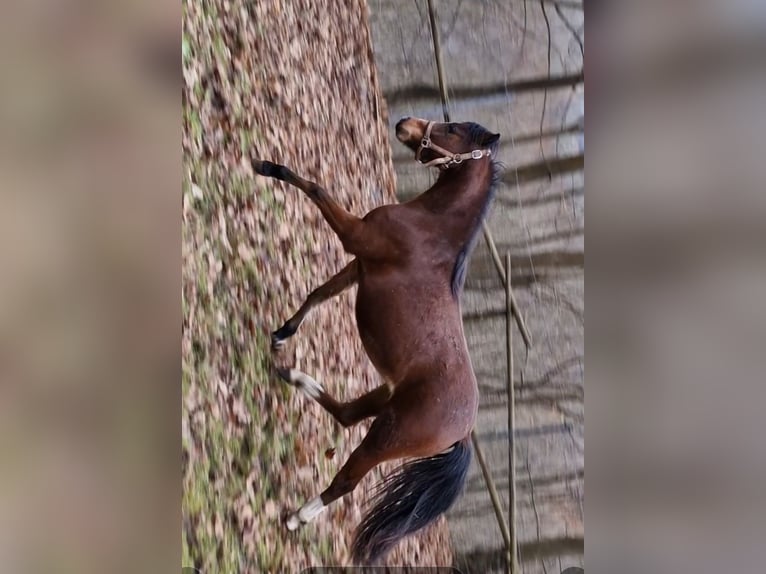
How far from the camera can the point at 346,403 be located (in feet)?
4.25

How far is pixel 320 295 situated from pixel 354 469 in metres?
0.39

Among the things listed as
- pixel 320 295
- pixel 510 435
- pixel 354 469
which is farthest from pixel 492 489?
pixel 320 295

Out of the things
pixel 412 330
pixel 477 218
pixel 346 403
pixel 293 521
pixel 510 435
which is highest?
pixel 477 218

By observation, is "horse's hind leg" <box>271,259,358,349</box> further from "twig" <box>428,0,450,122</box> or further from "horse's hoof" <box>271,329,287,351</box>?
"twig" <box>428,0,450,122</box>

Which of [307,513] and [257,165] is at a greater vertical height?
[257,165]

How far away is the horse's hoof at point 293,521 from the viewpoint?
4.16 feet

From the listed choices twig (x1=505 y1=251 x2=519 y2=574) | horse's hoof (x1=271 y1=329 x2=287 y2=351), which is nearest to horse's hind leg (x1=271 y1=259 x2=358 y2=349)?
horse's hoof (x1=271 y1=329 x2=287 y2=351)

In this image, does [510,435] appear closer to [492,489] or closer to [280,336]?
[492,489]

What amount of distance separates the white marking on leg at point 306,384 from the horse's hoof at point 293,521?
258 millimetres

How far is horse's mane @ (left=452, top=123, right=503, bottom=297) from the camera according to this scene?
50.5 inches
